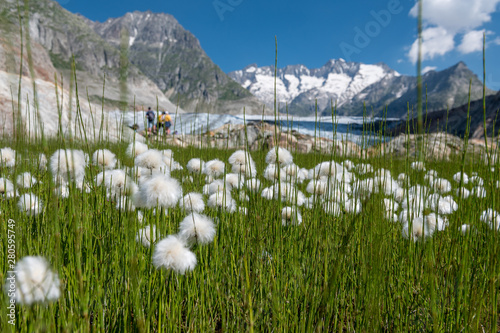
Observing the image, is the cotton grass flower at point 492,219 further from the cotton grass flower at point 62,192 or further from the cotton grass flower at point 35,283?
the cotton grass flower at point 62,192

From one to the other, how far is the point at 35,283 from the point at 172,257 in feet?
1.17

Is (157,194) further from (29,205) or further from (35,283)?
(29,205)

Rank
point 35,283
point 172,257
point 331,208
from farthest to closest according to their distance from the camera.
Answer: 1. point 331,208
2. point 172,257
3. point 35,283

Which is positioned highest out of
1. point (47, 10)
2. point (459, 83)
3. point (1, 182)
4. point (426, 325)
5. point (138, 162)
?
point (47, 10)

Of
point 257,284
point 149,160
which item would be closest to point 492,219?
point 257,284

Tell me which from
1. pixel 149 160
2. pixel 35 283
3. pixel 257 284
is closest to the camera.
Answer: pixel 35 283

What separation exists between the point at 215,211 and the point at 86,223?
0.83 meters

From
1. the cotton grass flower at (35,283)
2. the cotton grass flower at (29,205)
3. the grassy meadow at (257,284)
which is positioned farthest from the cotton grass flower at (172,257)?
the cotton grass flower at (29,205)

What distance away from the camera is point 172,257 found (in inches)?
37.1

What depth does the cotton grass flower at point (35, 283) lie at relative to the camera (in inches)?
31.7

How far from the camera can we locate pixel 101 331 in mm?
A: 958

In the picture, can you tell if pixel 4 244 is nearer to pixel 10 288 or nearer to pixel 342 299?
pixel 10 288

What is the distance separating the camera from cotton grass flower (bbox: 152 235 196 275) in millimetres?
933

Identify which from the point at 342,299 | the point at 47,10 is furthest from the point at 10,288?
the point at 47,10
